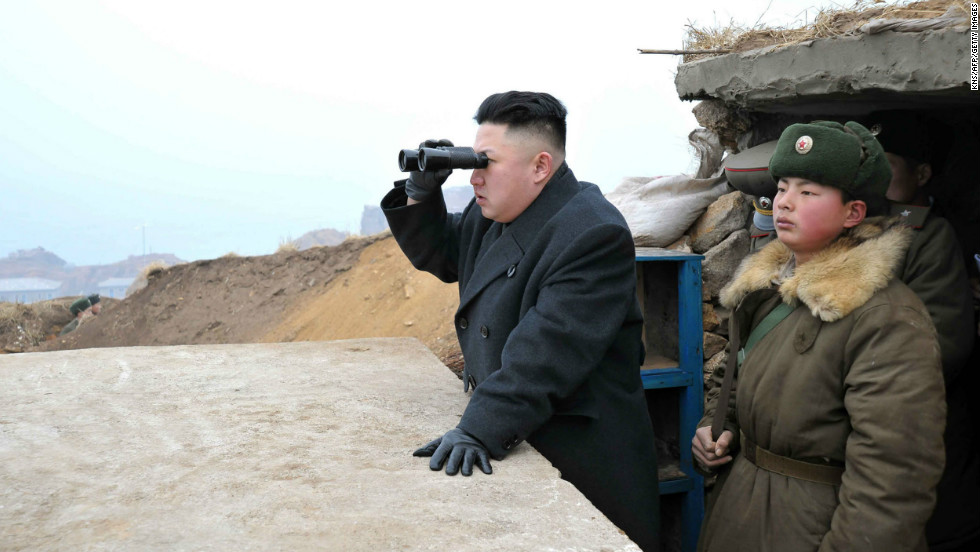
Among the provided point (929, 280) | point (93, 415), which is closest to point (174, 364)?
point (93, 415)

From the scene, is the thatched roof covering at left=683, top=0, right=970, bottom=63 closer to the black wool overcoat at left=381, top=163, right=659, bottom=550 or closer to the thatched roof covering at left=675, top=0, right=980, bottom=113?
the thatched roof covering at left=675, top=0, right=980, bottom=113

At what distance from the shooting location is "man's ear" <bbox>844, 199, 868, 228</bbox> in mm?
2055

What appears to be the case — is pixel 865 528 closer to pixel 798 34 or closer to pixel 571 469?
pixel 571 469

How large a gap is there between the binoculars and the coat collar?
19 cm

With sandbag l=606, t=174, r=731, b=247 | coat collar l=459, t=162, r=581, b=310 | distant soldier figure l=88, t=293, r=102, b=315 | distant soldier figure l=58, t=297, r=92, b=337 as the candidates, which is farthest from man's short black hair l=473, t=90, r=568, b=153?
distant soldier figure l=58, t=297, r=92, b=337

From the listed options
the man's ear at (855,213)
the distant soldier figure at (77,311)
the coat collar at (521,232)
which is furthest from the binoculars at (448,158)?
the distant soldier figure at (77,311)

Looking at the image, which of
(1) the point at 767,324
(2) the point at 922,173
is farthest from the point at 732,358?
(2) the point at 922,173

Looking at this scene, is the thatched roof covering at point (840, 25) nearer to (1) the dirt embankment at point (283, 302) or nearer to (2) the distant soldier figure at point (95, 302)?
(1) the dirt embankment at point (283, 302)

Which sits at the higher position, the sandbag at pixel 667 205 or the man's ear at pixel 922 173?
the man's ear at pixel 922 173

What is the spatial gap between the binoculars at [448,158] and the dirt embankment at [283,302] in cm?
469

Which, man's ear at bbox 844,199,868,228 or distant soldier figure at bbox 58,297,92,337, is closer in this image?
man's ear at bbox 844,199,868,228

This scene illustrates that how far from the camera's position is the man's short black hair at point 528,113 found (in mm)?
2277

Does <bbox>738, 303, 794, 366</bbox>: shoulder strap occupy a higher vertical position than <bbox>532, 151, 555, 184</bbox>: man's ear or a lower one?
lower

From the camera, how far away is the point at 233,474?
196 centimetres
